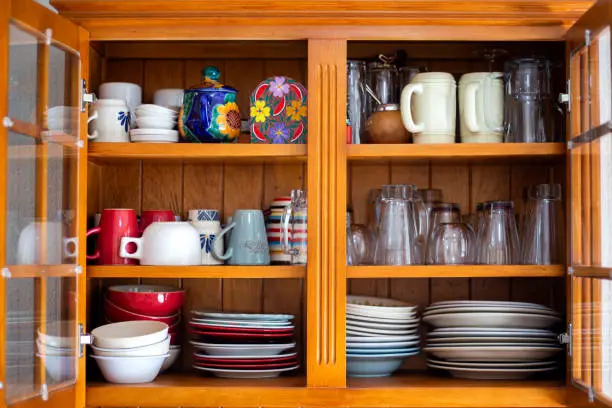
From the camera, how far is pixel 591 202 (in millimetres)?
1766

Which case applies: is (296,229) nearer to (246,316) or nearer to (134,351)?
(246,316)

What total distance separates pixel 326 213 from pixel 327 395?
39cm

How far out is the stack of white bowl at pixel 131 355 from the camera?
6.26 feet

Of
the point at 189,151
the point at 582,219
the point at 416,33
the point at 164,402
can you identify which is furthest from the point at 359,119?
the point at 164,402

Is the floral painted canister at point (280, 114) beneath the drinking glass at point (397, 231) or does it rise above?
above

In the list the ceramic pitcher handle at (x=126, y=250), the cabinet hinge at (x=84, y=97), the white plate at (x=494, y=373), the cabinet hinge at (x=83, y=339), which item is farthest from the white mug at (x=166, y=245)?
the white plate at (x=494, y=373)

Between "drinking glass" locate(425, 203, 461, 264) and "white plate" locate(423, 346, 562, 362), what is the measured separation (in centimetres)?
22

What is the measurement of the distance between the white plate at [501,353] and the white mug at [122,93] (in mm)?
934

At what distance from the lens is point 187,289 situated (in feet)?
7.37

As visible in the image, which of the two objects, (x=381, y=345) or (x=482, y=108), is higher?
(x=482, y=108)

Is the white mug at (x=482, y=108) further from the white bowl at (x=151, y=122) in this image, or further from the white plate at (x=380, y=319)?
the white bowl at (x=151, y=122)

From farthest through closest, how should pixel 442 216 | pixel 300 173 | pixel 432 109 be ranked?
pixel 300 173, pixel 442 216, pixel 432 109

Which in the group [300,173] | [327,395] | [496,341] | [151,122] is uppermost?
[151,122]

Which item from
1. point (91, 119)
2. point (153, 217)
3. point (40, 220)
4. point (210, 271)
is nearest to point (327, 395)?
point (210, 271)
